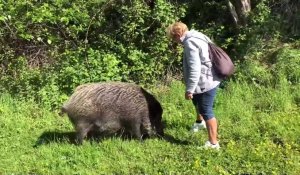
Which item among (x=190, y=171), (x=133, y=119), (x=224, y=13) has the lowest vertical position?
(x=190, y=171)

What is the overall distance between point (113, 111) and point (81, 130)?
0.50m

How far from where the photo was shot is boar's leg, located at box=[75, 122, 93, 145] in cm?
663

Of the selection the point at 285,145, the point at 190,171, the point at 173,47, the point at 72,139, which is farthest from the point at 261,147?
the point at 173,47

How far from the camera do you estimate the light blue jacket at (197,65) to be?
6020 mm

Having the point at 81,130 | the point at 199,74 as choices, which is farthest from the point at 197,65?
the point at 81,130

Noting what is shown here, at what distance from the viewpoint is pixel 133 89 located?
274 inches

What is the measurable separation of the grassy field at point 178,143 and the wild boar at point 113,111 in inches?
7.7

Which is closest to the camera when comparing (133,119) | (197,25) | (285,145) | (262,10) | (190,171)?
(190,171)

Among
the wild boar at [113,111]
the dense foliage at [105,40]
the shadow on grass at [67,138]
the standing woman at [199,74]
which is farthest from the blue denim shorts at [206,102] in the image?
the dense foliage at [105,40]

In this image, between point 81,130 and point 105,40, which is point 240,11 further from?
point 81,130

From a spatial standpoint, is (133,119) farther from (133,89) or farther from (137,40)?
(137,40)

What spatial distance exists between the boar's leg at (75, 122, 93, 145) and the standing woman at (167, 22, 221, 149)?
4.74ft

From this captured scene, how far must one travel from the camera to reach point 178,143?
666 cm

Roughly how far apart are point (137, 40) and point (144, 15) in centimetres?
50
